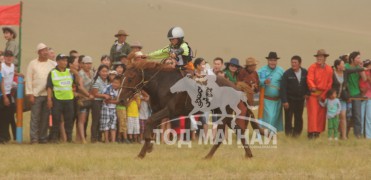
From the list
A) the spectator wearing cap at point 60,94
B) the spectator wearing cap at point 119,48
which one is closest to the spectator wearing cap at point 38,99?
the spectator wearing cap at point 60,94

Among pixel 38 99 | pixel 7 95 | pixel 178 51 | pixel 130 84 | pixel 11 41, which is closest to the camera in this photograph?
pixel 130 84

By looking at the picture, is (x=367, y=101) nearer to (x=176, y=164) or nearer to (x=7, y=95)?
(x=7, y=95)

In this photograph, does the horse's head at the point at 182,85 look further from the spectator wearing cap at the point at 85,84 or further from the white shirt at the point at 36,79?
the white shirt at the point at 36,79

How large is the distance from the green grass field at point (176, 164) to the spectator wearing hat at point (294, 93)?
3.75m

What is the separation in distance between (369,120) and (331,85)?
5.25 ft

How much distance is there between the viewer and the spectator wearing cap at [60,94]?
2041 centimetres

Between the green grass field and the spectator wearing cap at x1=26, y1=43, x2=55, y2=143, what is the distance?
1570 mm

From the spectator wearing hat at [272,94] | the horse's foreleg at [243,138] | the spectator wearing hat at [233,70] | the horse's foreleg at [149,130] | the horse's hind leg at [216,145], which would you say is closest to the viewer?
the horse's foreleg at [149,130]

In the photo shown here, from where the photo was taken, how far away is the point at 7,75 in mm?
20438

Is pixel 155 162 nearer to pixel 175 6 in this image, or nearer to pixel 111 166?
pixel 111 166

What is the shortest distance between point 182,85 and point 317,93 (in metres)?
6.79

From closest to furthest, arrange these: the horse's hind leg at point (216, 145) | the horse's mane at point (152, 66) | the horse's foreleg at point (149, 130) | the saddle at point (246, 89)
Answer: the horse's foreleg at point (149, 130), the horse's hind leg at point (216, 145), the horse's mane at point (152, 66), the saddle at point (246, 89)

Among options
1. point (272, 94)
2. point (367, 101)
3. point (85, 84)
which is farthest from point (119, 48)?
point (367, 101)

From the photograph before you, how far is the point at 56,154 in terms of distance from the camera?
16500 mm
